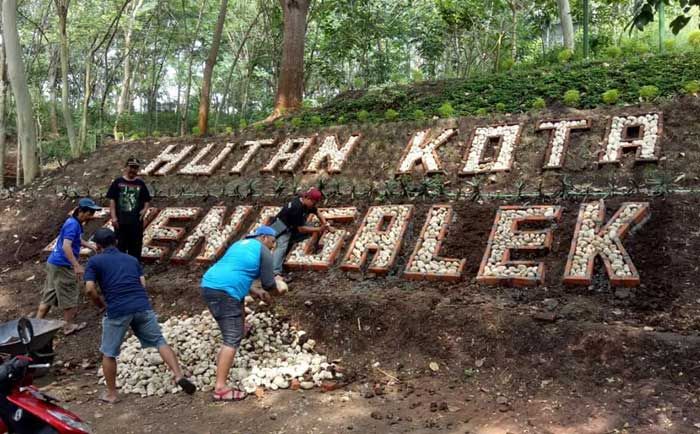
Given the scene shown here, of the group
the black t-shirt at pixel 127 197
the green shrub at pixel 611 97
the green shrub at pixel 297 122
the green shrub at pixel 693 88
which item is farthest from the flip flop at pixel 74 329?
the green shrub at pixel 693 88

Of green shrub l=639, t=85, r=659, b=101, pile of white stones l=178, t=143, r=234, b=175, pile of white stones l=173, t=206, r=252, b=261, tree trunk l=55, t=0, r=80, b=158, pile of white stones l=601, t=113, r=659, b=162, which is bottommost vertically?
pile of white stones l=173, t=206, r=252, b=261

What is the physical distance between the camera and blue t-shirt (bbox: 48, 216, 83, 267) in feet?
19.5

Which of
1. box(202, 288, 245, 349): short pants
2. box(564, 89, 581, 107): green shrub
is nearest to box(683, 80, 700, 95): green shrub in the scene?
box(564, 89, 581, 107): green shrub

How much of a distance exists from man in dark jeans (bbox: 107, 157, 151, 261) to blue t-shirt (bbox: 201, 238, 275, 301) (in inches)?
113

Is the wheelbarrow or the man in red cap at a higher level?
the man in red cap

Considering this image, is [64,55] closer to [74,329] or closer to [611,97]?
[74,329]

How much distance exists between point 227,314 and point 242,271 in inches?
14.8

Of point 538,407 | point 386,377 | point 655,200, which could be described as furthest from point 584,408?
point 655,200

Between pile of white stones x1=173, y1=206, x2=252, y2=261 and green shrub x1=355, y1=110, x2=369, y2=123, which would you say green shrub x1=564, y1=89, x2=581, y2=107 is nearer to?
green shrub x1=355, y1=110, x2=369, y2=123

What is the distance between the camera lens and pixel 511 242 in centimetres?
617

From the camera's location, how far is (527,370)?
455 cm

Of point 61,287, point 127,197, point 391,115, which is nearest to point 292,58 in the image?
point 391,115

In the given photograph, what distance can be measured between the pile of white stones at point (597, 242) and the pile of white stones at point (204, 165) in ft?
22.7

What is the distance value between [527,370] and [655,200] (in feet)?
9.85
